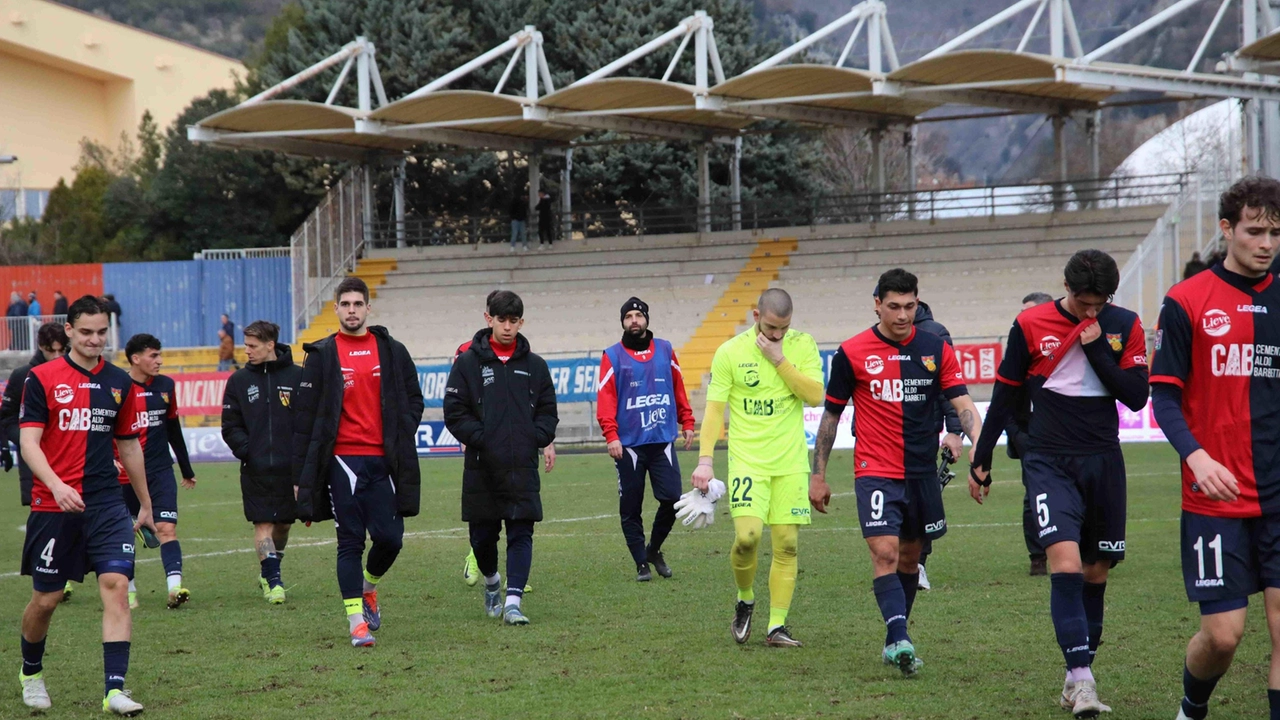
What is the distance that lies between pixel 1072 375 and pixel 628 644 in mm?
3154

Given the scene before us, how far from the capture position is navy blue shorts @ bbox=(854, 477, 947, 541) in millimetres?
7230

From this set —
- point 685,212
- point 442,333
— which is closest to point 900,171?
point 685,212

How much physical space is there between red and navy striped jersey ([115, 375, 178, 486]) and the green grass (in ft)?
3.63

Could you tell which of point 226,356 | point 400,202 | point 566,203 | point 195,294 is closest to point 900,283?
point 226,356

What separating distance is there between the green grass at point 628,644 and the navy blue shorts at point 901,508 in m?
0.73

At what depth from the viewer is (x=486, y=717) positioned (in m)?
6.50

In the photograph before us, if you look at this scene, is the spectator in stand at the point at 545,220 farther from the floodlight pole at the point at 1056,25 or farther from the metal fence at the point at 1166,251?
the metal fence at the point at 1166,251

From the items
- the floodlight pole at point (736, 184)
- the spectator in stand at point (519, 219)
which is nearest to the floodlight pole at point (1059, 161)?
the floodlight pole at point (736, 184)

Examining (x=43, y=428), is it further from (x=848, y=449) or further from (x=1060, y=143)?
(x=1060, y=143)

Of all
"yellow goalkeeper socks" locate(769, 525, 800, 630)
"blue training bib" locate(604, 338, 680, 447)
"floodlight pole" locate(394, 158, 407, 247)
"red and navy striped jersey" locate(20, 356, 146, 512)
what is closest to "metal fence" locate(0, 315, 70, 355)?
"floodlight pole" locate(394, 158, 407, 247)

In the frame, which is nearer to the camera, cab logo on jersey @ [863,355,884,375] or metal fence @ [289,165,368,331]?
cab logo on jersey @ [863,355,884,375]

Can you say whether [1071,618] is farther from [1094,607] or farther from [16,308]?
[16,308]

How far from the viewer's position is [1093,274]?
6293 mm

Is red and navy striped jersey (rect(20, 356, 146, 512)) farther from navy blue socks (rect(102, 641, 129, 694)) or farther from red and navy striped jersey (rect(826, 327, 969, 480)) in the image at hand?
red and navy striped jersey (rect(826, 327, 969, 480))
